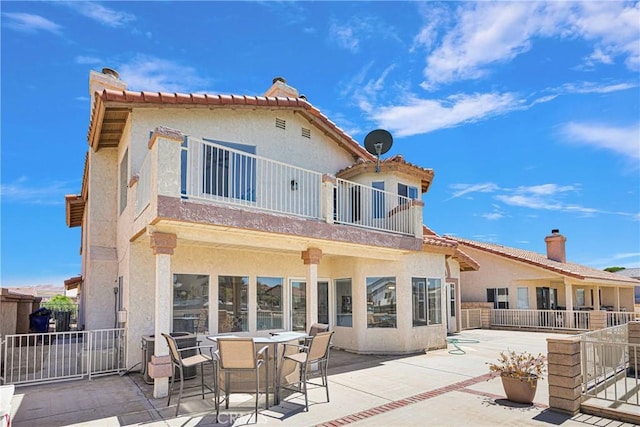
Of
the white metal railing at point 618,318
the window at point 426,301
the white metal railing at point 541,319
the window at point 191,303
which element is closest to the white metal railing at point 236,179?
the window at point 191,303

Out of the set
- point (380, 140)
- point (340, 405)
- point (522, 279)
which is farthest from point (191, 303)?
point (522, 279)

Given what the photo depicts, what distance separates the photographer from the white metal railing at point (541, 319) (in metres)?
20.5

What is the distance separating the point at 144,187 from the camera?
8.66m

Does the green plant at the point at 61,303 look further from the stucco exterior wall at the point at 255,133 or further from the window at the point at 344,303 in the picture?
the stucco exterior wall at the point at 255,133

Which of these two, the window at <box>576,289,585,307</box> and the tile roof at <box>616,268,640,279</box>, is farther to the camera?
the tile roof at <box>616,268,640,279</box>

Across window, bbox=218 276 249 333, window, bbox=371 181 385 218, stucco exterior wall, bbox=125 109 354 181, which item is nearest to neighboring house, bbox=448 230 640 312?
window, bbox=371 181 385 218

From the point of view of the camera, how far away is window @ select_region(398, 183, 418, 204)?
44.7 ft

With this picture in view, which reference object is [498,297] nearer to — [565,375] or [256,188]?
[565,375]

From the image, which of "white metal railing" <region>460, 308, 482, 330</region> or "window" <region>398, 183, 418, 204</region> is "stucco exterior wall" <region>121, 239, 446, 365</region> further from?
"white metal railing" <region>460, 308, 482, 330</region>

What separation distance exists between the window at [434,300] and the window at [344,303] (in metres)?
2.55

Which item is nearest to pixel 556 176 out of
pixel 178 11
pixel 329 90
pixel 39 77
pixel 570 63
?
pixel 570 63

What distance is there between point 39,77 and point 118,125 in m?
5.17

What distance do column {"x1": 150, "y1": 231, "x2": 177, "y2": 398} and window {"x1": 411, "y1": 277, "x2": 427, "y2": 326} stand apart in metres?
7.72

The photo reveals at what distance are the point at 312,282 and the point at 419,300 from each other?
174 inches
